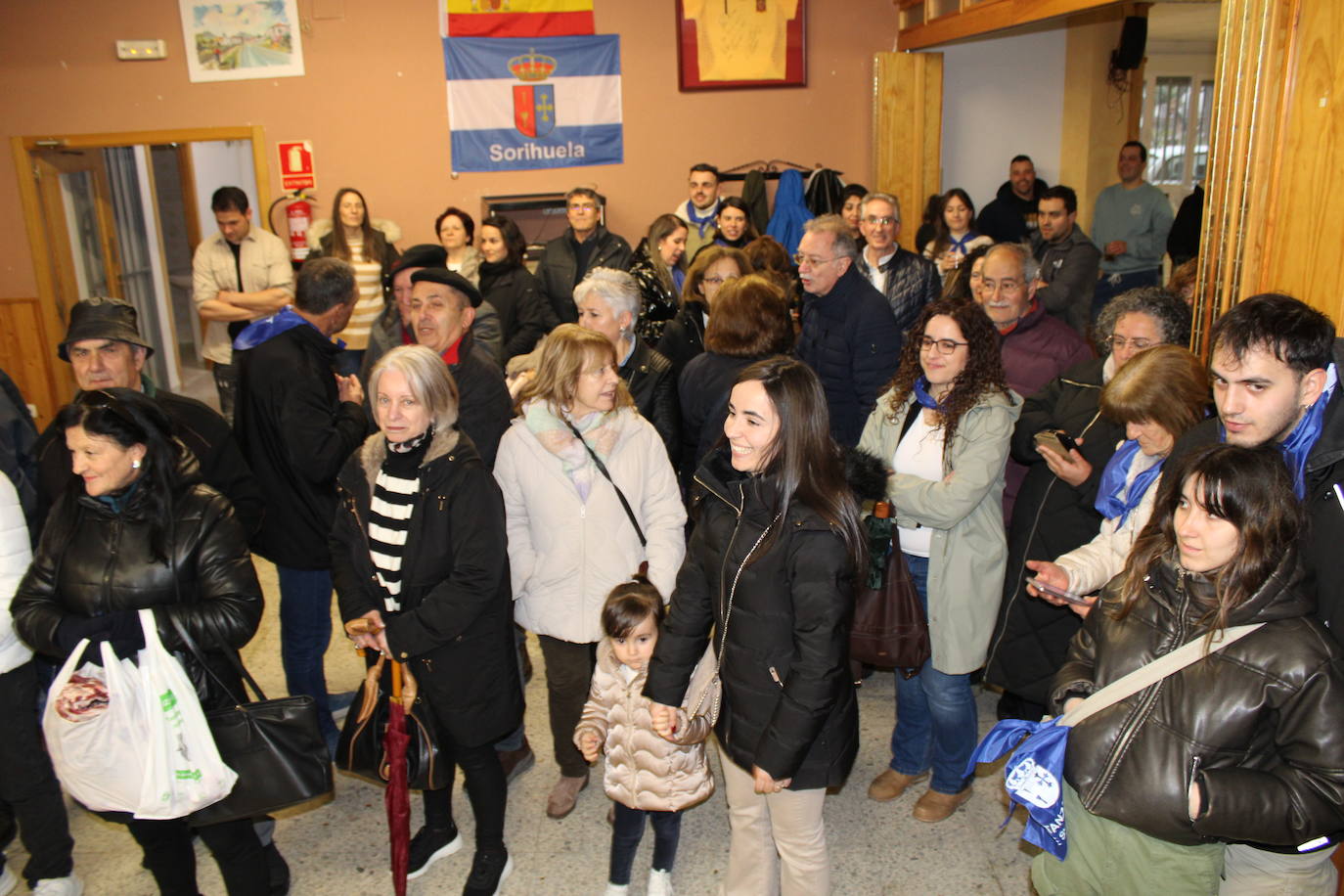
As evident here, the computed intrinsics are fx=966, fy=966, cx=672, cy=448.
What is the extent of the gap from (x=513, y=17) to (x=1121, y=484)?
639cm

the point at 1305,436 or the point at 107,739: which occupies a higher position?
the point at 1305,436

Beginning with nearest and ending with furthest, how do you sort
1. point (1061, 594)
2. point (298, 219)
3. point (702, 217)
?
point (1061, 594) < point (702, 217) < point (298, 219)

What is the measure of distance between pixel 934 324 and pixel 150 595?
224cm

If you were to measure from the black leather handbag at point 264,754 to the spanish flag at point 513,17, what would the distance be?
20.4ft

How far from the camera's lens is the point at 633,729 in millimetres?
2600

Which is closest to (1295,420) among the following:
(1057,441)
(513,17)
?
(1057,441)

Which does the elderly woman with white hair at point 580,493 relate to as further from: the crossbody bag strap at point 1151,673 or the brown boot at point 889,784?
the crossbody bag strap at point 1151,673

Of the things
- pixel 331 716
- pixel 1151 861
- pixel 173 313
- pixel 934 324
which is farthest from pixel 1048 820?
pixel 173 313

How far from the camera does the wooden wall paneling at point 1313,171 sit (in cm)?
270

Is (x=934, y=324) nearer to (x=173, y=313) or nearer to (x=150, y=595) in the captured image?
(x=150, y=595)

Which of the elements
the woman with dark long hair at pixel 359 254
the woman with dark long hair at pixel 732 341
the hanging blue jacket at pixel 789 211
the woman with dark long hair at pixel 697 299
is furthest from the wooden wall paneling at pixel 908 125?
the woman with dark long hair at pixel 732 341

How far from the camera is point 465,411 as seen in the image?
10.5ft

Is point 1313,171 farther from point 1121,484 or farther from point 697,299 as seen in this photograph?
point 697,299

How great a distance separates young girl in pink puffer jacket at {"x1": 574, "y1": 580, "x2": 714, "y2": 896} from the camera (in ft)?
8.49
